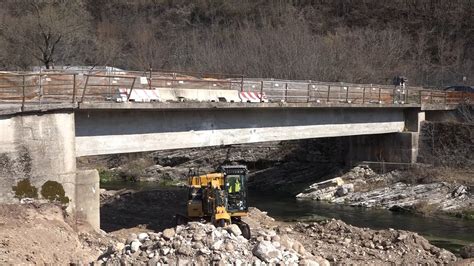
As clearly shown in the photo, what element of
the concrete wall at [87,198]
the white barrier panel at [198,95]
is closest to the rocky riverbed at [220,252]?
the concrete wall at [87,198]

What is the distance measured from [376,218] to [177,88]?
1133 cm

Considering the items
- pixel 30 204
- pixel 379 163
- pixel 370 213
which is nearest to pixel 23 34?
pixel 379 163

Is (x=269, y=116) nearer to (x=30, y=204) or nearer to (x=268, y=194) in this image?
(x=268, y=194)

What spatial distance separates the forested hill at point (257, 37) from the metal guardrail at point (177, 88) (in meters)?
16.3

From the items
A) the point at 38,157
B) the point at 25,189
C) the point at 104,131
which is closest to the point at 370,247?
the point at 104,131

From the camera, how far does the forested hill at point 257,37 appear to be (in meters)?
59.8

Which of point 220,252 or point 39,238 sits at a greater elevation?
point 220,252

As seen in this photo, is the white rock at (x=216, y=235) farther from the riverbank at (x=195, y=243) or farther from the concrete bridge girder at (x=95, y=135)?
the concrete bridge girder at (x=95, y=135)

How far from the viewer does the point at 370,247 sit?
21.4 metres

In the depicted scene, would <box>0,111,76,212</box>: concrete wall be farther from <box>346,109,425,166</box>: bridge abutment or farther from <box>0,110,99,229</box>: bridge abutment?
<box>346,109,425,166</box>: bridge abutment

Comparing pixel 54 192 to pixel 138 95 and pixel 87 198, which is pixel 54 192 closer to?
pixel 87 198

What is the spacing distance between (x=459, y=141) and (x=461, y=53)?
39.3m

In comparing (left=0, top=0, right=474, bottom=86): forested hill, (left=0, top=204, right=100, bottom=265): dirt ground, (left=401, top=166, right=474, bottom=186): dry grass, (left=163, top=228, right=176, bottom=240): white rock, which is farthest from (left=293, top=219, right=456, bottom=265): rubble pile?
(left=0, top=0, right=474, bottom=86): forested hill

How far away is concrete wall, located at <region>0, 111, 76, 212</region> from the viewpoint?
19.3 metres
